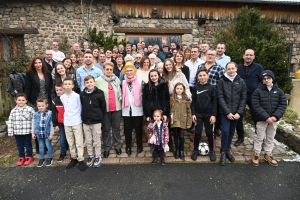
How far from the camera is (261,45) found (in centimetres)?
619

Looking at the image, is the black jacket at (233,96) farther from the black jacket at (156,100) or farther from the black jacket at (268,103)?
the black jacket at (156,100)

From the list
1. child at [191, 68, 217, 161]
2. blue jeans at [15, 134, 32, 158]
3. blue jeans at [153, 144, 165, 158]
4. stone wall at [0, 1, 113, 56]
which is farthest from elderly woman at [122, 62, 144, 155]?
stone wall at [0, 1, 113, 56]

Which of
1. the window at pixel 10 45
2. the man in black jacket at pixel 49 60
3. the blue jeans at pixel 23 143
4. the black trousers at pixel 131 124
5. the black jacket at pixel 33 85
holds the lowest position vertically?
the blue jeans at pixel 23 143

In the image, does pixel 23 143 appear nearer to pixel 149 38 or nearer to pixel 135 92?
pixel 135 92

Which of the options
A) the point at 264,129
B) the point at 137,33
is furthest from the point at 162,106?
the point at 137,33

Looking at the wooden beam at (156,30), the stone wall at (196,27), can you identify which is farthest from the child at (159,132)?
the stone wall at (196,27)

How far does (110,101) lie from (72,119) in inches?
29.9

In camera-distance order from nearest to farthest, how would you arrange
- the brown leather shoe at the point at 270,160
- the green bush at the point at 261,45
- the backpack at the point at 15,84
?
the brown leather shoe at the point at 270,160, the backpack at the point at 15,84, the green bush at the point at 261,45

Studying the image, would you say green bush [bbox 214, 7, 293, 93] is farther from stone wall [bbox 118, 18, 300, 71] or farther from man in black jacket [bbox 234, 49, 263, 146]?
stone wall [bbox 118, 18, 300, 71]

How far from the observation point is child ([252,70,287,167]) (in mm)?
3471

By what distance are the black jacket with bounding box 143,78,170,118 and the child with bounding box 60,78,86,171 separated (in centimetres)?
123

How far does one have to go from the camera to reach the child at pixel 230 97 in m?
3.63

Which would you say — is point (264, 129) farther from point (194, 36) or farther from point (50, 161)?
point (194, 36)

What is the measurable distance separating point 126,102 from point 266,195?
2709 millimetres
